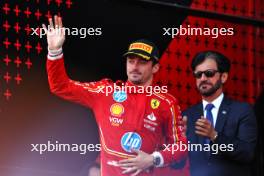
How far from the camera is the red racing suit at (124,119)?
17.1 feet

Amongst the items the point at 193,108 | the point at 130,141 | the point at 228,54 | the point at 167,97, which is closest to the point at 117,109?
the point at 130,141

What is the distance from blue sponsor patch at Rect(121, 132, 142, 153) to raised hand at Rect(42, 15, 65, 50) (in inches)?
24.4

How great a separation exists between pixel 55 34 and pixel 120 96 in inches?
19.8

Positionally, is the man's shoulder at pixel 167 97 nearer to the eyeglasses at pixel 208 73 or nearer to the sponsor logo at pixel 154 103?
the sponsor logo at pixel 154 103

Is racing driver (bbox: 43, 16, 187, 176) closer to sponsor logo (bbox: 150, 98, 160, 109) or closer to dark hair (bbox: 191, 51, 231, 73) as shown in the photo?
sponsor logo (bbox: 150, 98, 160, 109)

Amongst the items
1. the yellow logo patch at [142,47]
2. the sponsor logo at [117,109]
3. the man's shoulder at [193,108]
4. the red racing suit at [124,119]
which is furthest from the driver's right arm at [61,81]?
the man's shoulder at [193,108]

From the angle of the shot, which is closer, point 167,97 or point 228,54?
point 167,97

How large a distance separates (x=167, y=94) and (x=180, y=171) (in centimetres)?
45

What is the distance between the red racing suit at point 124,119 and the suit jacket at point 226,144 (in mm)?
98

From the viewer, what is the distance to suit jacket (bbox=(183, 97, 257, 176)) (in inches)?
212

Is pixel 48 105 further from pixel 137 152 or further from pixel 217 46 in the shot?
pixel 217 46

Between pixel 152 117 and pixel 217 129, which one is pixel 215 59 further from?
pixel 152 117

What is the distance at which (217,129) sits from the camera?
17.7ft

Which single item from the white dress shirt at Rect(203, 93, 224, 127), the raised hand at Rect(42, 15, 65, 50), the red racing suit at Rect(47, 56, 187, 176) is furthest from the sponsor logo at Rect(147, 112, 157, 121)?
the raised hand at Rect(42, 15, 65, 50)
